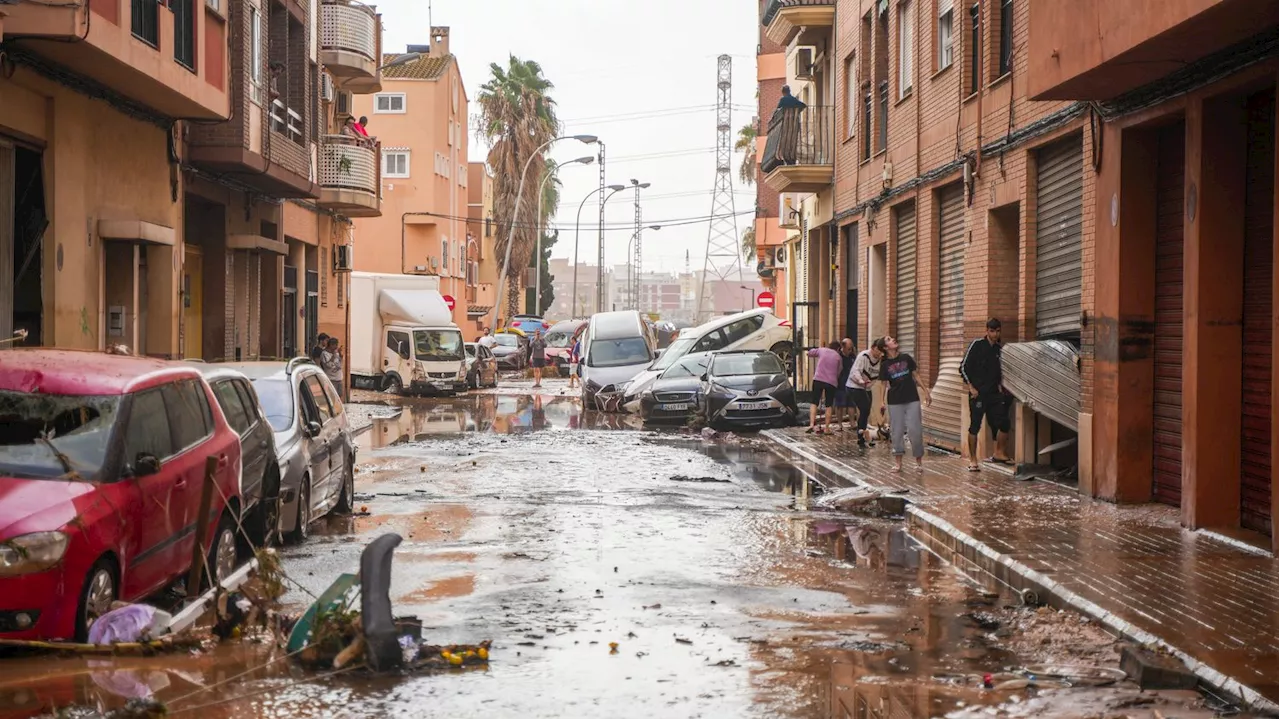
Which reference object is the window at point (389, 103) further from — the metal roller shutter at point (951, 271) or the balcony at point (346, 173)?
the metal roller shutter at point (951, 271)

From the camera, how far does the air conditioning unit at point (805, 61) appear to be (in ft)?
114

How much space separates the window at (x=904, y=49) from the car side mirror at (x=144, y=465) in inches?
728

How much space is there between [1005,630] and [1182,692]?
5.78 feet

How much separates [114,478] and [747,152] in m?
67.3

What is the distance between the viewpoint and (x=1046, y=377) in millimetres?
16391

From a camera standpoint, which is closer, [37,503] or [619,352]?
[37,503]

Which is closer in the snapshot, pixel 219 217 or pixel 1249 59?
pixel 1249 59

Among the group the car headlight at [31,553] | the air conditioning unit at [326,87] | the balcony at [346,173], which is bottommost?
the car headlight at [31,553]

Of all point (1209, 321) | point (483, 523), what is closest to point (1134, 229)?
point (1209, 321)

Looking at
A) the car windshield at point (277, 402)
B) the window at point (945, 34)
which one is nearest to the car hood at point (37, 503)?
the car windshield at point (277, 402)

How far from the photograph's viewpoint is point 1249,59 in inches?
447

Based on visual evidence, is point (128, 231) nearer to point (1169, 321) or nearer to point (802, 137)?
point (1169, 321)

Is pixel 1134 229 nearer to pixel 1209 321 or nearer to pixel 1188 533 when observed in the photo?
pixel 1209 321

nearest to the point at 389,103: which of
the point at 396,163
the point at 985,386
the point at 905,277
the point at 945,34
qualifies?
the point at 396,163
